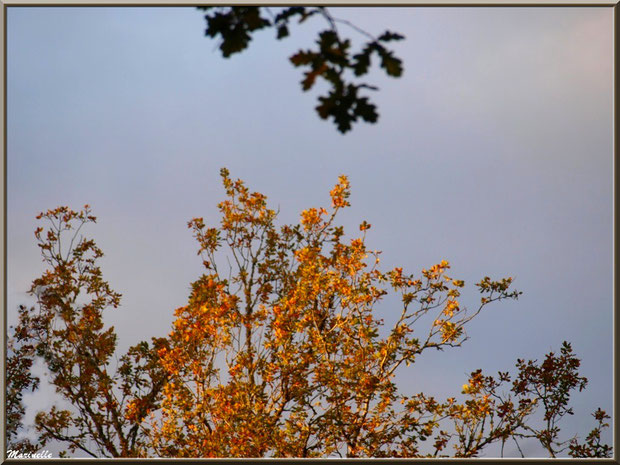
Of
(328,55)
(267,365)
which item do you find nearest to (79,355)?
(267,365)

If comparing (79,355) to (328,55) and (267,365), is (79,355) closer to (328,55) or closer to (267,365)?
(267,365)

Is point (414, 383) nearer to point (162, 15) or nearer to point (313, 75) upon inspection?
point (162, 15)

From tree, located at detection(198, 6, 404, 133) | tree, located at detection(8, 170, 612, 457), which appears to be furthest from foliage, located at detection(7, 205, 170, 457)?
tree, located at detection(198, 6, 404, 133)

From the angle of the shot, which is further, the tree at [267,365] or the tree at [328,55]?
the tree at [267,365]

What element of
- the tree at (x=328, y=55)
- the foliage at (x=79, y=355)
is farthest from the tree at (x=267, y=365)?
the tree at (x=328, y=55)

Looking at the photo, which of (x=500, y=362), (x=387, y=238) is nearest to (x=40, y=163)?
(x=387, y=238)

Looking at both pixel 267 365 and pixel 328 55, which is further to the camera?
pixel 267 365

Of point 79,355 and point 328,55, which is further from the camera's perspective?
point 79,355

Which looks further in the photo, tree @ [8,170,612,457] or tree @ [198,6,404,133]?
tree @ [8,170,612,457]

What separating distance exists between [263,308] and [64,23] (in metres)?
2.99

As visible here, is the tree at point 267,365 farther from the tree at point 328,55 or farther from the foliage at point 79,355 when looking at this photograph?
the tree at point 328,55

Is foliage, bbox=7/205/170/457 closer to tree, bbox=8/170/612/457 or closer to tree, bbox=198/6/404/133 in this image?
tree, bbox=8/170/612/457

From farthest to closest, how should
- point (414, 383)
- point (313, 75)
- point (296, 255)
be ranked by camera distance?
point (296, 255), point (414, 383), point (313, 75)

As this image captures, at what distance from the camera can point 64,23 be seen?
6449 mm
